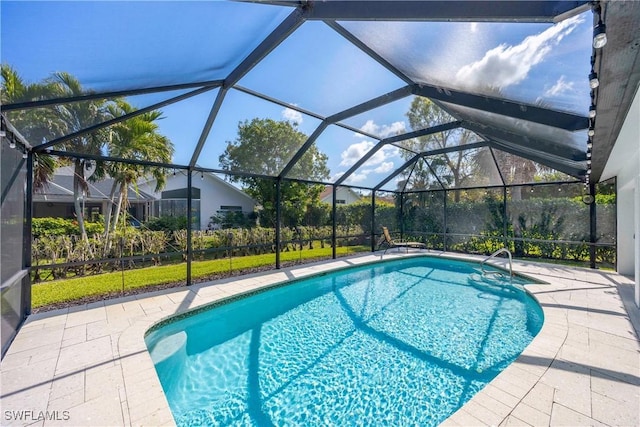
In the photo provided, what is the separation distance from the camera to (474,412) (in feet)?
7.73

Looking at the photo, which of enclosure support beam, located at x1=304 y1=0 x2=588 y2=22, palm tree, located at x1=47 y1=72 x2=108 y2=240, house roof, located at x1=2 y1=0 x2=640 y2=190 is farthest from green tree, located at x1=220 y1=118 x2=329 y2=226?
enclosure support beam, located at x1=304 y1=0 x2=588 y2=22

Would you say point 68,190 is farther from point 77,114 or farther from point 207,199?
point 77,114

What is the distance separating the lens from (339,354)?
3.96 meters

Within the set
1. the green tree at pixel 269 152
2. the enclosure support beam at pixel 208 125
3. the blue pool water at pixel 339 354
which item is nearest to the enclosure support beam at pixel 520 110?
the blue pool water at pixel 339 354

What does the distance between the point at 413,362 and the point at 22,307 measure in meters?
6.14

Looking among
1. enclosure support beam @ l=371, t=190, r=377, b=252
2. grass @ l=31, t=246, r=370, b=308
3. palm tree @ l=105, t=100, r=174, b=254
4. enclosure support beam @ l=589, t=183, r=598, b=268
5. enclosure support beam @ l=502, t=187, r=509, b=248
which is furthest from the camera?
enclosure support beam @ l=371, t=190, r=377, b=252

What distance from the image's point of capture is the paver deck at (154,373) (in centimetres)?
233

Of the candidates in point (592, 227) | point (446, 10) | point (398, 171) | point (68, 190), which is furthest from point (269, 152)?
point (68, 190)

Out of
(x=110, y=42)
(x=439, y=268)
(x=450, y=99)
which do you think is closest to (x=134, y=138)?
(x=110, y=42)

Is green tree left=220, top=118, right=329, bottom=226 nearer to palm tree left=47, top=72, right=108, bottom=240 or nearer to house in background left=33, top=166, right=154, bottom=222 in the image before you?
palm tree left=47, top=72, right=108, bottom=240

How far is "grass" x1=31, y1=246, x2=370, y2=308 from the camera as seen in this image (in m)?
5.49

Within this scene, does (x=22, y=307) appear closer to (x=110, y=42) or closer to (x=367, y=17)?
(x=110, y=42)

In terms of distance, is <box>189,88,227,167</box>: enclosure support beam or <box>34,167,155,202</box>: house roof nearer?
<box>189,88,227,167</box>: enclosure support beam

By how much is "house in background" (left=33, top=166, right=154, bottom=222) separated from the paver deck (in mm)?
6784
